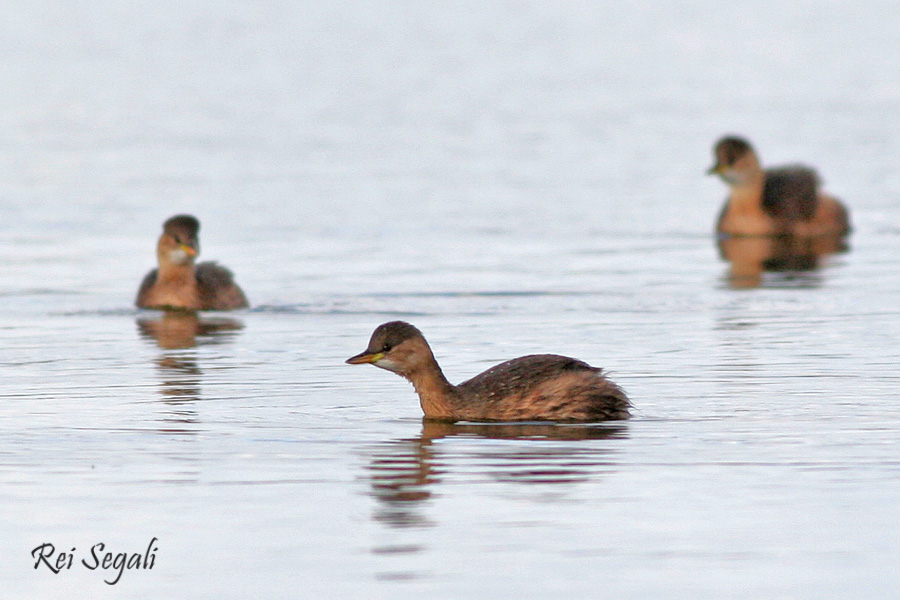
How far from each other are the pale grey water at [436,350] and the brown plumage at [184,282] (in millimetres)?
361

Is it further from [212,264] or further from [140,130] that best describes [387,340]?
[140,130]

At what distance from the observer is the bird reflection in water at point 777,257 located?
2033cm

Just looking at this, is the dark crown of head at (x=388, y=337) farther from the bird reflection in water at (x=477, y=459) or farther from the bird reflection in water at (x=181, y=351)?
the bird reflection in water at (x=181, y=351)

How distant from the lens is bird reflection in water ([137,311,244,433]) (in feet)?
41.4

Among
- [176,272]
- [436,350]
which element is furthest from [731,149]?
[436,350]

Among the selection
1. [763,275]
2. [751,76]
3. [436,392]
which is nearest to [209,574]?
[436,392]

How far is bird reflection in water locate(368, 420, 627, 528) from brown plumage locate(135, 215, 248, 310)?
6651 mm

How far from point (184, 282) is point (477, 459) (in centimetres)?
842

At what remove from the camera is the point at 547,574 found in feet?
28.1

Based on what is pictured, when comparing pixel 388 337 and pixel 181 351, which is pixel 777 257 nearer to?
pixel 181 351

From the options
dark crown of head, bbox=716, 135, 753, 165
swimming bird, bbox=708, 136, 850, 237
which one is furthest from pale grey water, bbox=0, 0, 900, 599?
dark crown of head, bbox=716, 135, 753, 165

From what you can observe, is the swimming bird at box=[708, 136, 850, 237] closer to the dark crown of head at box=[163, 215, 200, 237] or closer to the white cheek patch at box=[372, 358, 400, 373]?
the dark crown of head at box=[163, 215, 200, 237]

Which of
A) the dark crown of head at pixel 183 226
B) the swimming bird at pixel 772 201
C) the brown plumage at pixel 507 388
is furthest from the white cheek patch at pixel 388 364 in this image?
the swimming bird at pixel 772 201

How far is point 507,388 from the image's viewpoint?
12398 millimetres
